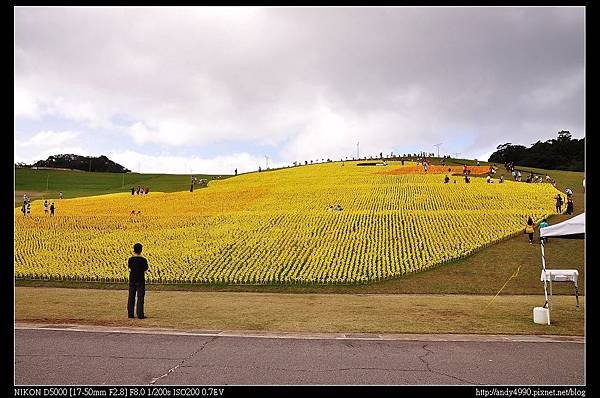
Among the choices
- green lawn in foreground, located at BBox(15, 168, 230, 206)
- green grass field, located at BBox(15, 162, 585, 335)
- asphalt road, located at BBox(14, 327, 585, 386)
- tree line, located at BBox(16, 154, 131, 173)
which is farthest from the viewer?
tree line, located at BBox(16, 154, 131, 173)

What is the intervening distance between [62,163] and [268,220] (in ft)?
367

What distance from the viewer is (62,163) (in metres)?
133

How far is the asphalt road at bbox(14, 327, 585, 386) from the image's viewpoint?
762 centimetres

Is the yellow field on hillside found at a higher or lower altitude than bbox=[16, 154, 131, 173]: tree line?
lower

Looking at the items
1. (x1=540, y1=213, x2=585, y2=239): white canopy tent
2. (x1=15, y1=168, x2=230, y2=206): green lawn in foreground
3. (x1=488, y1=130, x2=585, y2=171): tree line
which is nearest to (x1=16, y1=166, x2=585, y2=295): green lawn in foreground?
(x1=540, y1=213, x2=585, y2=239): white canopy tent

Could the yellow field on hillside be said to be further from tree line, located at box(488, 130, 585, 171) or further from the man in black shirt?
tree line, located at box(488, 130, 585, 171)

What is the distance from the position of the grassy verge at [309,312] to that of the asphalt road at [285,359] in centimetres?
136

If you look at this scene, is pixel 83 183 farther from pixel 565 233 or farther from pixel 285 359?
pixel 285 359

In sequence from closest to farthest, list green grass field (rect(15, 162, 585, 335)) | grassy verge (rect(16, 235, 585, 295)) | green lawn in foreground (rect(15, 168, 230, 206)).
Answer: green grass field (rect(15, 162, 585, 335))
grassy verge (rect(16, 235, 585, 295))
green lawn in foreground (rect(15, 168, 230, 206))

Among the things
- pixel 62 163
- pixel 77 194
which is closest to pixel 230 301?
pixel 77 194

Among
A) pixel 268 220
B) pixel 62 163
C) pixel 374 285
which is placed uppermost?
pixel 62 163

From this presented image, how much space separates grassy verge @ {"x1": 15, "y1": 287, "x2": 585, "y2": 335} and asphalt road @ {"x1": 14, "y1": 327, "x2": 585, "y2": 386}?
4.48 feet

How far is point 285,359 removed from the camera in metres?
8.72
